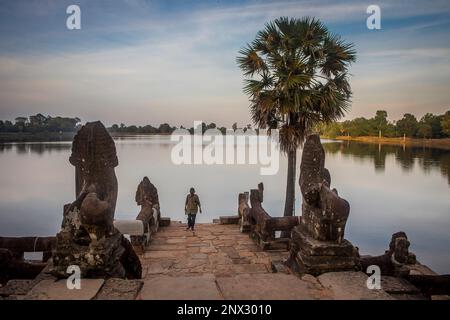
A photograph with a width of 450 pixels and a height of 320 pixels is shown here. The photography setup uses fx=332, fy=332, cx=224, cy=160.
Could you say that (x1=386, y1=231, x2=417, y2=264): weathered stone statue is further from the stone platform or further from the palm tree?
the palm tree

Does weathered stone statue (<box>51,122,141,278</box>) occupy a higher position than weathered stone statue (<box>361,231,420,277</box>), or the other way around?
weathered stone statue (<box>51,122,141,278</box>)

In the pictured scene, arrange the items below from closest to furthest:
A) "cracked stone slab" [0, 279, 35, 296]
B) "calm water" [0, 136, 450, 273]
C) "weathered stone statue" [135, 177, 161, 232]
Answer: "cracked stone slab" [0, 279, 35, 296], "weathered stone statue" [135, 177, 161, 232], "calm water" [0, 136, 450, 273]

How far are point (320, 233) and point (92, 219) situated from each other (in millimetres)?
2566

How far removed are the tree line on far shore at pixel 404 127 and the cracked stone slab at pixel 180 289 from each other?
4684 centimetres

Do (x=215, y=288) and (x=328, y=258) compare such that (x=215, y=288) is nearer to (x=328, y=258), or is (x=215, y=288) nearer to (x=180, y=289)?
(x=180, y=289)

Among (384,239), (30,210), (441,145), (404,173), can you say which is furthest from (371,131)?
(30,210)

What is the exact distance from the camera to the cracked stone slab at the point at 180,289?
9.71 feet

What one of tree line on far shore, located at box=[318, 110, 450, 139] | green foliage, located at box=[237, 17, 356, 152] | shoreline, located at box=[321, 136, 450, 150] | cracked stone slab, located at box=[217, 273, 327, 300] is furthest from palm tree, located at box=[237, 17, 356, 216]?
shoreline, located at box=[321, 136, 450, 150]

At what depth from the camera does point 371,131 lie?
334 ft

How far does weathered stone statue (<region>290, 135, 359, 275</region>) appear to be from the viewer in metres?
3.73

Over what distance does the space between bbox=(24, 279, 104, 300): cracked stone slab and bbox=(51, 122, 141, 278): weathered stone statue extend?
175mm

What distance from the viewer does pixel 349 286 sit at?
3213 millimetres

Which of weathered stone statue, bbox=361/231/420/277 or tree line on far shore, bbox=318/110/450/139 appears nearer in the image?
weathered stone statue, bbox=361/231/420/277
